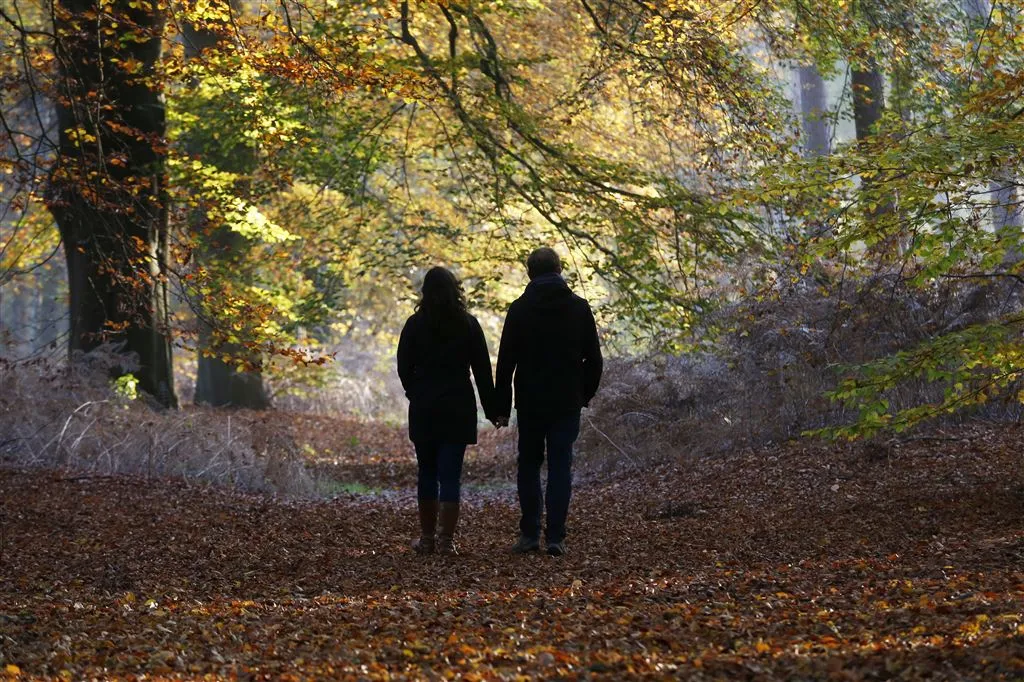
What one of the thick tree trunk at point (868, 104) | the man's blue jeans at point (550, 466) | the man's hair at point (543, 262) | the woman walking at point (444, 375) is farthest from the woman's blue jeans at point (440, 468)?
the thick tree trunk at point (868, 104)

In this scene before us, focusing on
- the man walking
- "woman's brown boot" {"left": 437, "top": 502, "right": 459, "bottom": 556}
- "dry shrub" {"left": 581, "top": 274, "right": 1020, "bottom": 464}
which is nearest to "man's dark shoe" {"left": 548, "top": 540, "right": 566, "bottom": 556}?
the man walking

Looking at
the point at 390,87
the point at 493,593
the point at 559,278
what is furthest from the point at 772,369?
the point at 493,593

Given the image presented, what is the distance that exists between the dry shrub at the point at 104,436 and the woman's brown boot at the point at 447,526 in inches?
185

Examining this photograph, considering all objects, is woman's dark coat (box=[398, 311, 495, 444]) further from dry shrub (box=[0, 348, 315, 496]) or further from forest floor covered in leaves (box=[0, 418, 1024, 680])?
dry shrub (box=[0, 348, 315, 496])

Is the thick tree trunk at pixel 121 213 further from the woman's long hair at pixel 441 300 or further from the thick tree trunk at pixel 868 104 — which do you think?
the thick tree trunk at pixel 868 104

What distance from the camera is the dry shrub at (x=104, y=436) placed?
37.7 ft

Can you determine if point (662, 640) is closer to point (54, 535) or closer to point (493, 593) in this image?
point (493, 593)

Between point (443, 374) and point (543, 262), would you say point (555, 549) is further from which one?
point (543, 262)

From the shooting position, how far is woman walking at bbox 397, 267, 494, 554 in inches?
295

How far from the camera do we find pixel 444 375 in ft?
25.0

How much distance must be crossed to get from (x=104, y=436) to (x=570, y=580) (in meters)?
6.65

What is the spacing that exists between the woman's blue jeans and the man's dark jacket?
441 mm

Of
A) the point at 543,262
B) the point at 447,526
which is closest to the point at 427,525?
the point at 447,526

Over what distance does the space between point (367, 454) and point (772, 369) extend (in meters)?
8.44
